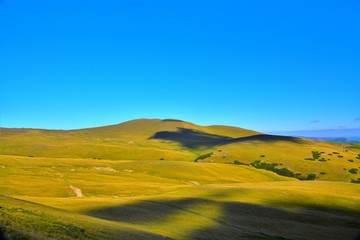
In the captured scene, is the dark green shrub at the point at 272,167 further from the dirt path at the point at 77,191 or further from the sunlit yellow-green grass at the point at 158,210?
the dirt path at the point at 77,191

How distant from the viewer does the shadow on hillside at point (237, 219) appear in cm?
4194

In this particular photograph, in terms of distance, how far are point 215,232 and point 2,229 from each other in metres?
23.9

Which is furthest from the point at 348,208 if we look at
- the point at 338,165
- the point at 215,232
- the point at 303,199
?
the point at 338,165

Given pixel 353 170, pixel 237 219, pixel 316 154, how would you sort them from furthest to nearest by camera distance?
pixel 316 154 < pixel 353 170 < pixel 237 219

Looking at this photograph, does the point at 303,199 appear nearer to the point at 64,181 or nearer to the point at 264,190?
the point at 264,190

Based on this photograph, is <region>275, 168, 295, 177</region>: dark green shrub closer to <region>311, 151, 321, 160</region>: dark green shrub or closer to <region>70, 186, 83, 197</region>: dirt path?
<region>311, 151, 321, 160</region>: dark green shrub

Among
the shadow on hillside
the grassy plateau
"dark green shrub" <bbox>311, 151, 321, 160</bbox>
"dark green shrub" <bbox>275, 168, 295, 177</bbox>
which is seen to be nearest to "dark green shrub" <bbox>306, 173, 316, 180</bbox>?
the grassy plateau

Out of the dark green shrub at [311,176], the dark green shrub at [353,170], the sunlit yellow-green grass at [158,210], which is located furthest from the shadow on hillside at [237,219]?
the dark green shrub at [353,170]

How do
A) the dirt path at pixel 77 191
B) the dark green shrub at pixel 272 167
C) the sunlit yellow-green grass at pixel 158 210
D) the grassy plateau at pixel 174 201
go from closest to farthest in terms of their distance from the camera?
the sunlit yellow-green grass at pixel 158 210 < the grassy plateau at pixel 174 201 < the dirt path at pixel 77 191 < the dark green shrub at pixel 272 167

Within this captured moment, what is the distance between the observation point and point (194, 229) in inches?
1634

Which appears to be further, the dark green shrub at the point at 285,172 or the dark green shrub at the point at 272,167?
the dark green shrub at the point at 272,167

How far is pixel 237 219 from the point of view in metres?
50.5

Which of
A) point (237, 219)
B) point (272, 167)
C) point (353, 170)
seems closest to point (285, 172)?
point (272, 167)

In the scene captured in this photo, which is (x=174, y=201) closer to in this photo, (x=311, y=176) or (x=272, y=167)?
(x=311, y=176)
